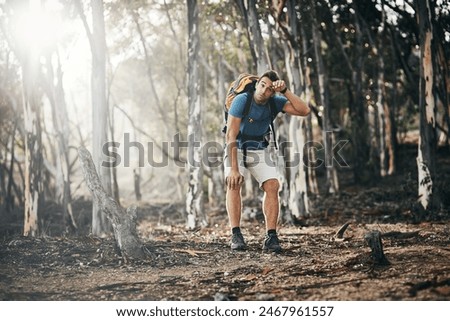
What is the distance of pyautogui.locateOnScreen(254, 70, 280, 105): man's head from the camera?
4.27 m

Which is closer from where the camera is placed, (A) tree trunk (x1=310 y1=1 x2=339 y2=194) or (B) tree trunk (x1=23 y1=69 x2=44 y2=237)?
(B) tree trunk (x1=23 y1=69 x2=44 y2=237)

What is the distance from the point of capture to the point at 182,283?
3.62 m

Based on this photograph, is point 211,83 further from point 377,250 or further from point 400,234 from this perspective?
point 377,250

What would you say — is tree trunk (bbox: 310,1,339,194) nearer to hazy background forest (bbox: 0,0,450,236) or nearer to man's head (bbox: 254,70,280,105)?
hazy background forest (bbox: 0,0,450,236)

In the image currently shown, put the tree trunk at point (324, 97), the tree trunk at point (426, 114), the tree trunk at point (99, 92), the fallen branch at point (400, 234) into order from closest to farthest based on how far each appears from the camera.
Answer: the fallen branch at point (400, 234)
the tree trunk at point (426, 114)
the tree trunk at point (99, 92)
the tree trunk at point (324, 97)

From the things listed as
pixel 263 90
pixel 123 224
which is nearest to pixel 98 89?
pixel 123 224

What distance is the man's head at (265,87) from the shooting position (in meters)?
4.27

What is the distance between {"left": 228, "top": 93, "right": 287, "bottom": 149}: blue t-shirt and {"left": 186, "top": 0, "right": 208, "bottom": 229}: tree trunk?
10.9 ft

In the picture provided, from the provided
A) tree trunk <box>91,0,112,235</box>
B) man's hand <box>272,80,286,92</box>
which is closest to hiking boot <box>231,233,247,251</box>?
man's hand <box>272,80,286,92</box>

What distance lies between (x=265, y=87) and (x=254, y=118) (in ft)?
1.03

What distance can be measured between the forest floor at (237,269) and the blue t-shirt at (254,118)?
1.05 m

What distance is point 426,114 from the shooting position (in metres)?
6.98

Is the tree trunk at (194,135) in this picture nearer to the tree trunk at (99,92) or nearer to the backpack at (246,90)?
the tree trunk at (99,92)
